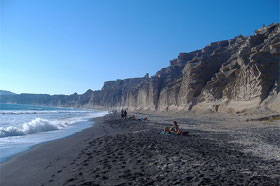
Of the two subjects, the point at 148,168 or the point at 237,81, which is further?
the point at 237,81

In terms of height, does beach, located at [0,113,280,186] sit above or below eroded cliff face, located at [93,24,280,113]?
below

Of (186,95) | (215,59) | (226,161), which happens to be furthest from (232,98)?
(226,161)

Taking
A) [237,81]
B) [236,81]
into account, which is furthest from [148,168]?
[236,81]

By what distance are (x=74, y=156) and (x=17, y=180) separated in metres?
2.32

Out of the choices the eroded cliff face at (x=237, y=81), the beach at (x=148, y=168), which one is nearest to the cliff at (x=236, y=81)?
the eroded cliff face at (x=237, y=81)

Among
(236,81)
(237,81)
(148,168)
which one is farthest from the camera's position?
(236,81)

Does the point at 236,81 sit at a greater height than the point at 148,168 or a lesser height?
greater

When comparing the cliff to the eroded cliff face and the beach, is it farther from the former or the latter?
the beach

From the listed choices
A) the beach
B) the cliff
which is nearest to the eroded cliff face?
the cliff

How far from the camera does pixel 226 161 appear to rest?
5.51m

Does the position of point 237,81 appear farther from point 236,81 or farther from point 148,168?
point 148,168

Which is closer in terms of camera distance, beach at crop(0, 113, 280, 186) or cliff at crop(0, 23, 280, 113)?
beach at crop(0, 113, 280, 186)

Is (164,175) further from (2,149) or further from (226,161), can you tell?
(2,149)

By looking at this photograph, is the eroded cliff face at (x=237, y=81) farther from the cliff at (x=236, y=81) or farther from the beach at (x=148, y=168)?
the beach at (x=148, y=168)
